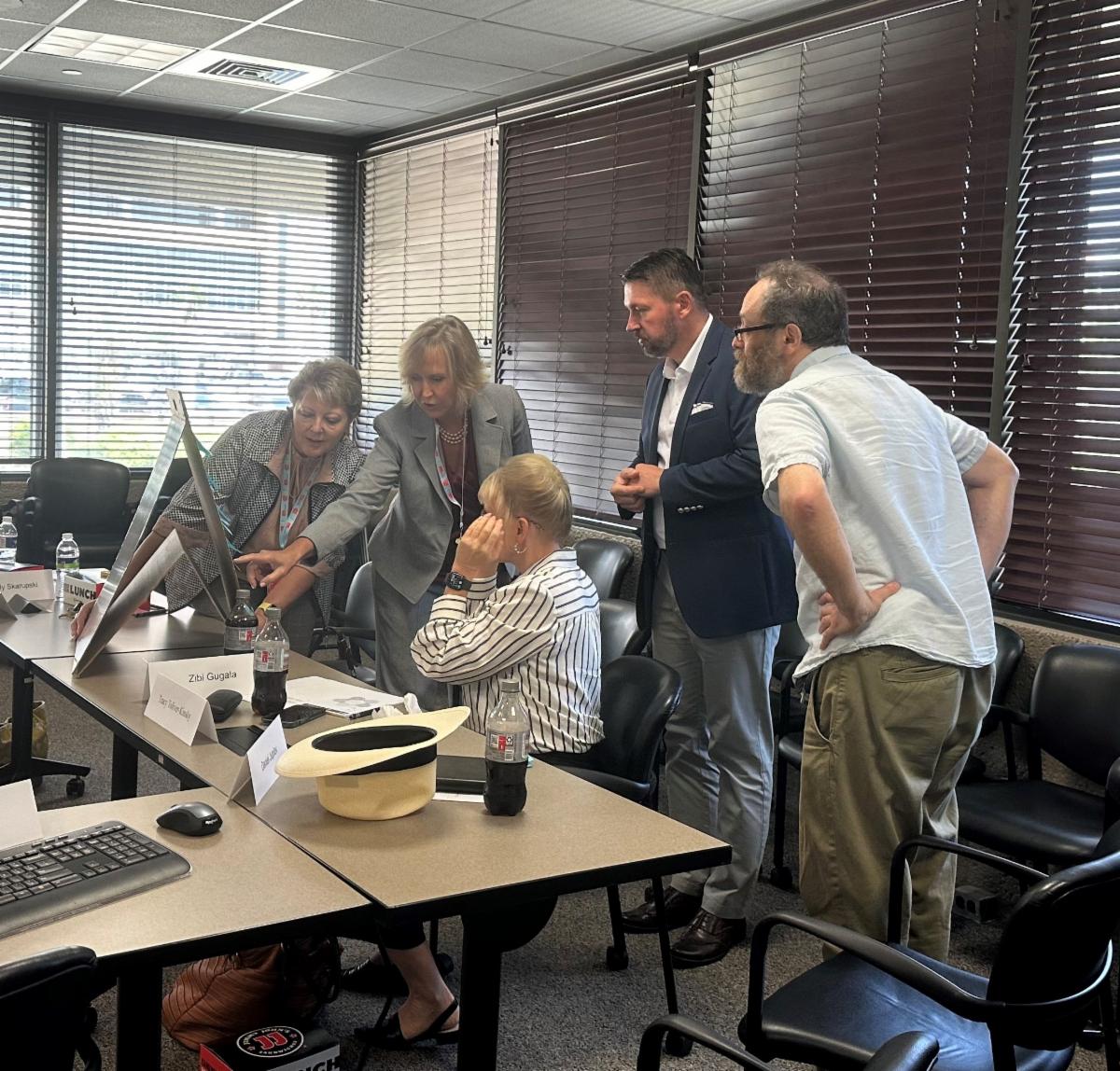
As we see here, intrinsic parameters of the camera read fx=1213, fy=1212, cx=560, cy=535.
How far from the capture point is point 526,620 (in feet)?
8.06

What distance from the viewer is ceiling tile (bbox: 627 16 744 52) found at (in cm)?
448

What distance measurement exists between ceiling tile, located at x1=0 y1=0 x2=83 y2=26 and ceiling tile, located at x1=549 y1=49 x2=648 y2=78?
6.44 feet

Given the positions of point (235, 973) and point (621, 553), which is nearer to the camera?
point (235, 973)

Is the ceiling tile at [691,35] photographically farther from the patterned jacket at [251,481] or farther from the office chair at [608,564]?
the patterned jacket at [251,481]

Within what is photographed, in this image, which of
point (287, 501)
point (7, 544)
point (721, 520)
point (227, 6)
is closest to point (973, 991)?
point (721, 520)

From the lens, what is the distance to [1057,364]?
3.51 metres

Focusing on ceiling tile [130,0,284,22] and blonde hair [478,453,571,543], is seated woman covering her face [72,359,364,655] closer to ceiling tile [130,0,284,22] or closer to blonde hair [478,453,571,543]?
blonde hair [478,453,571,543]

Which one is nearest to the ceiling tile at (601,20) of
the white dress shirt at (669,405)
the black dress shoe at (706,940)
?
the white dress shirt at (669,405)

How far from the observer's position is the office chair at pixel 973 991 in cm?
155

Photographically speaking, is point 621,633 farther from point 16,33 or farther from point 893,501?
point 16,33

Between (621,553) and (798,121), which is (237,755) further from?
(798,121)

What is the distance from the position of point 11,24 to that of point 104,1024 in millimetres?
4123

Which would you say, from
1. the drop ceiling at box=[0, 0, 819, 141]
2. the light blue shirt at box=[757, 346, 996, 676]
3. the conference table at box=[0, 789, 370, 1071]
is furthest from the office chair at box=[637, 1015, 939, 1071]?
the drop ceiling at box=[0, 0, 819, 141]

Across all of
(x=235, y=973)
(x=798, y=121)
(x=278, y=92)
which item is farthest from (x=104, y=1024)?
(x=278, y=92)
